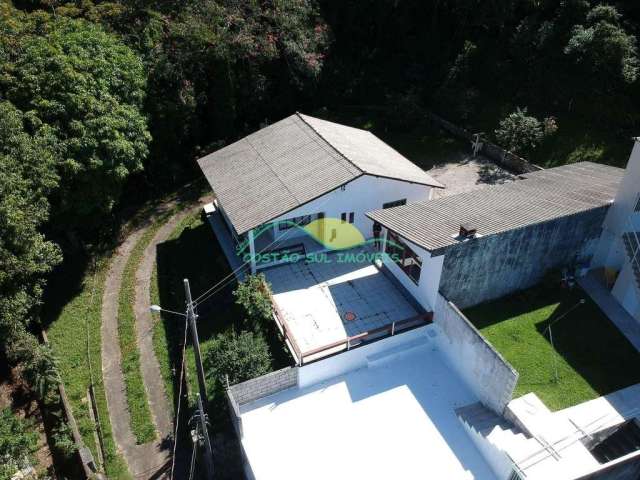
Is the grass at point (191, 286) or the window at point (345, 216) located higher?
the window at point (345, 216)

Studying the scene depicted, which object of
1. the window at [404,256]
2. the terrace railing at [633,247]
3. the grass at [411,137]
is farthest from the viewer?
the grass at [411,137]

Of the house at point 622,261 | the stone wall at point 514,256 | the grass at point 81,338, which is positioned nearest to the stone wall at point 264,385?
the grass at point 81,338

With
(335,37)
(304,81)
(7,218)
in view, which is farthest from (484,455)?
(335,37)

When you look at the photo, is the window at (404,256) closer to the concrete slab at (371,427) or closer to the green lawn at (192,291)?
the concrete slab at (371,427)

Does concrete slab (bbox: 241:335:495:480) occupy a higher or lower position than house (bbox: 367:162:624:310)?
lower

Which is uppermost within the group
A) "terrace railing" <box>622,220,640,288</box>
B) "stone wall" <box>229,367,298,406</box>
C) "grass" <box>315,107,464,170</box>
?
"terrace railing" <box>622,220,640,288</box>

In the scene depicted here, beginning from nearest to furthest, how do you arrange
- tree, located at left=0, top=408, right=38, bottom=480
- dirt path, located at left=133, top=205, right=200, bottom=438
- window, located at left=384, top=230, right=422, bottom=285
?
1. tree, located at left=0, top=408, right=38, bottom=480
2. dirt path, located at left=133, top=205, right=200, bottom=438
3. window, located at left=384, top=230, right=422, bottom=285

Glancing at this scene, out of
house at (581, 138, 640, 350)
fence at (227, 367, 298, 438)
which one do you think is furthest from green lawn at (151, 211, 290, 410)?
house at (581, 138, 640, 350)

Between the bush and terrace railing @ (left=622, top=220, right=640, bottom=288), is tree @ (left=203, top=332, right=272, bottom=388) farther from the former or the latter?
the bush
